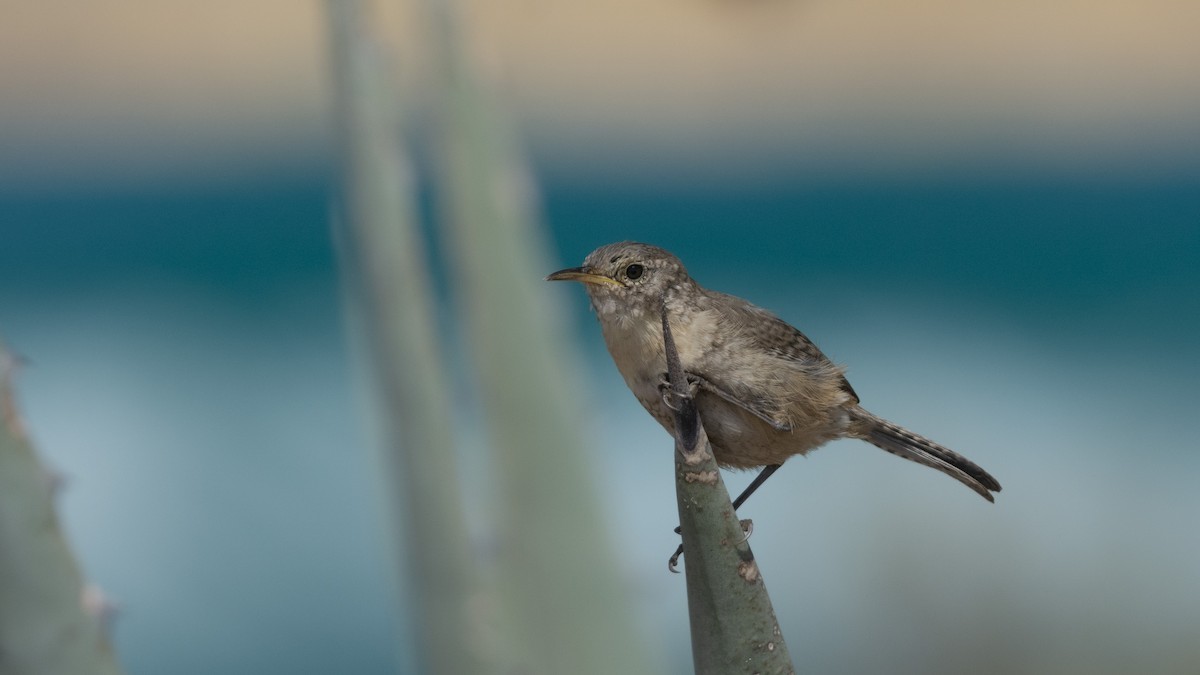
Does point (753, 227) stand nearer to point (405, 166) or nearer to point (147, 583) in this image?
point (147, 583)

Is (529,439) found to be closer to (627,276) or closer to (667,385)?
(667,385)

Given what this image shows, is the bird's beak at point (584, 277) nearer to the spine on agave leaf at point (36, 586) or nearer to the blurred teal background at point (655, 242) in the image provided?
the spine on agave leaf at point (36, 586)

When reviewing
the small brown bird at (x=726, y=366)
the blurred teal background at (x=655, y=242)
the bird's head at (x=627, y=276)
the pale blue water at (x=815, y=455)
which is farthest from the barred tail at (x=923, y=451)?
the blurred teal background at (x=655, y=242)

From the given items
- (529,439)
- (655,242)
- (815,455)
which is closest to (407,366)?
(529,439)

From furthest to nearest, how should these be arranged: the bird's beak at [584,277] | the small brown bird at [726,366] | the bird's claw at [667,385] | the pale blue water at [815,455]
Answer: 1. the pale blue water at [815,455]
2. the bird's beak at [584,277]
3. the small brown bird at [726,366]
4. the bird's claw at [667,385]

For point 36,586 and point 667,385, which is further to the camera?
point 667,385

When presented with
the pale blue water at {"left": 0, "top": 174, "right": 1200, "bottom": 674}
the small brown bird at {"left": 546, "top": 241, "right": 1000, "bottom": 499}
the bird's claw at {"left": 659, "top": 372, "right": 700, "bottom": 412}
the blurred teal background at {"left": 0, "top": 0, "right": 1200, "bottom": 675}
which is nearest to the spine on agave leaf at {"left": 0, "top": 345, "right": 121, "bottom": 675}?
the bird's claw at {"left": 659, "top": 372, "right": 700, "bottom": 412}
